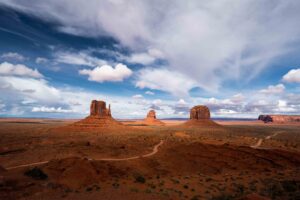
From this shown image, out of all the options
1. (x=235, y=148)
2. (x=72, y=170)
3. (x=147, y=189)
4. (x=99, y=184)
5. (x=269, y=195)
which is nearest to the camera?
(x=269, y=195)

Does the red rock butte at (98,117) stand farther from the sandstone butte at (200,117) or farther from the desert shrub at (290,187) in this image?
the desert shrub at (290,187)

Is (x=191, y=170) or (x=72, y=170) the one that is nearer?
(x=72, y=170)

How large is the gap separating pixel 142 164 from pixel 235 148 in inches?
653

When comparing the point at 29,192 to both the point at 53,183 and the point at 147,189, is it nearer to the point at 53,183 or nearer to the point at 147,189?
the point at 53,183

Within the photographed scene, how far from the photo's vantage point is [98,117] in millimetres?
103938

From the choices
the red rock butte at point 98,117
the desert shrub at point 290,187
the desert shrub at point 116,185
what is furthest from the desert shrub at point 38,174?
the red rock butte at point 98,117

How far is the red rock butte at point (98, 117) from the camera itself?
98256 mm

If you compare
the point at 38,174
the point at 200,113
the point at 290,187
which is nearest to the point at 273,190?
the point at 290,187

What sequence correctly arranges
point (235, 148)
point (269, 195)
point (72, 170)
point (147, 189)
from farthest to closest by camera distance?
point (235, 148) < point (72, 170) < point (147, 189) < point (269, 195)

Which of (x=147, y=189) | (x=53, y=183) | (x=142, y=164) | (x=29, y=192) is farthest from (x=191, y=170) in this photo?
(x=29, y=192)

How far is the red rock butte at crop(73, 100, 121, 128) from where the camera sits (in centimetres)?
9826

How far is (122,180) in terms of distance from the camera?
73.8 feet

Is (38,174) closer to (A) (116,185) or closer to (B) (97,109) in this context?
(A) (116,185)

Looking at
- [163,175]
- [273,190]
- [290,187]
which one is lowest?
[163,175]
